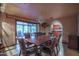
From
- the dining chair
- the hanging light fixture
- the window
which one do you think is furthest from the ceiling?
the dining chair

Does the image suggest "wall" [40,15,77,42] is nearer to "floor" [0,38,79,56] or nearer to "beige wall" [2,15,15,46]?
"floor" [0,38,79,56]

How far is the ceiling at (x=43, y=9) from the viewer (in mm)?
1911

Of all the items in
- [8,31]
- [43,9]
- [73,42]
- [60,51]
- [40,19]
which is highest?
[43,9]

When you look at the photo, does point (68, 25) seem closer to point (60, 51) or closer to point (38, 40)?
point (60, 51)

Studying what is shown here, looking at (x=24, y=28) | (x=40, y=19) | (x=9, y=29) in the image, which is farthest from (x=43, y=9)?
(x=9, y=29)

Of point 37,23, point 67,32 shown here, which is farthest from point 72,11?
point 37,23

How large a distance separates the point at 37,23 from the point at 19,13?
1.14ft

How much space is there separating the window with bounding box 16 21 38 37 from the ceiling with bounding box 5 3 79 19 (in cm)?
14

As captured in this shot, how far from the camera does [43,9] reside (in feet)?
6.27

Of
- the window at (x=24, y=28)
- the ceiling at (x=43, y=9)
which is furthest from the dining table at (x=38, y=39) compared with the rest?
the ceiling at (x=43, y=9)

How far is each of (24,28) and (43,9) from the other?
1.49 ft

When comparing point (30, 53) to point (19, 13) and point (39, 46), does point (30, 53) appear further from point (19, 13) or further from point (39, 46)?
point (19, 13)

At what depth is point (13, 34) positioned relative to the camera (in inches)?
74.9

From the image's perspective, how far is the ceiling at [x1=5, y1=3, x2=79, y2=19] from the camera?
191 cm
